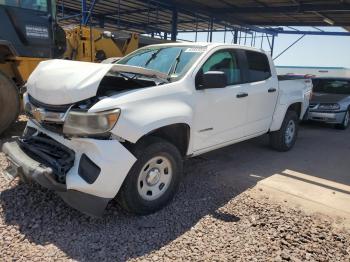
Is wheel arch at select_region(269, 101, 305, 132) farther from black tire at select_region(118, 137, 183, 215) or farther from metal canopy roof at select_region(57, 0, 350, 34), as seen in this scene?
metal canopy roof at select_region(57, 0, 350, 34)

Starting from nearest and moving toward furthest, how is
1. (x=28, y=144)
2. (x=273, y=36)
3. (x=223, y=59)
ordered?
(x=28, y=144)
(x=223, y=59)
(x=273, y=36)

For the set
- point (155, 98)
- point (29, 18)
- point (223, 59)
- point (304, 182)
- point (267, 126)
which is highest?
point (29, 18)

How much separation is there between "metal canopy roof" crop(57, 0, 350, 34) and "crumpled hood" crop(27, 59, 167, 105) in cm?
806

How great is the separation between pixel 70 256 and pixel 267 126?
13.5 feet

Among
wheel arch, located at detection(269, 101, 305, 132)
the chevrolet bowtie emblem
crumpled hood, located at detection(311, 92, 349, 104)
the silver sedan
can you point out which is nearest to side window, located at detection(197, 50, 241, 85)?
wheel arch, located at detection(269, 101, 305, 132)

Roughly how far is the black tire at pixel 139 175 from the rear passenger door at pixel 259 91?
185 cm

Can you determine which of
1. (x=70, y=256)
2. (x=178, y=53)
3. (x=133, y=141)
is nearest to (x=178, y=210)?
(x=133, y=141)

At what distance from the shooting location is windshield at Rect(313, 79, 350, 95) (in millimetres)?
10898

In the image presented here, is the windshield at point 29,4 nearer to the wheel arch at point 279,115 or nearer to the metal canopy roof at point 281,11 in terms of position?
the wheel arch at point 279,115

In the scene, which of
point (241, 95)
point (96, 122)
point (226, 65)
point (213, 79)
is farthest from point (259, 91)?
point (96, 122)

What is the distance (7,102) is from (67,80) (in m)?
2.97

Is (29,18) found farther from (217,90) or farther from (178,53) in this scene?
(217,90)

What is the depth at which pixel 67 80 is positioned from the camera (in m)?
3.71

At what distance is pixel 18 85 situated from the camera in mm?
6715
